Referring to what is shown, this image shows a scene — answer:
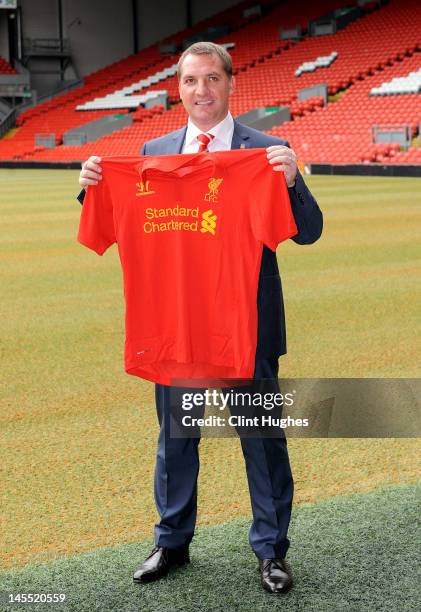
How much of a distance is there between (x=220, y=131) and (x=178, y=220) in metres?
0.31

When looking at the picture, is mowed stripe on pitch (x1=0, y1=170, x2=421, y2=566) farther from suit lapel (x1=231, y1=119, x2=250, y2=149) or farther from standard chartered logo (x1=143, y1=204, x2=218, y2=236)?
suit lapel (x1=231, y1=119, x2=250, y2=149)

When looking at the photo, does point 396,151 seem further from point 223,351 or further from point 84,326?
point 223,351

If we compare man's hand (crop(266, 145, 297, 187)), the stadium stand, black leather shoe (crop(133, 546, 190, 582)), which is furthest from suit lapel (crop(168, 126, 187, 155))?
the stadium stand

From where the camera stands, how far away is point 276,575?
8.39 feet

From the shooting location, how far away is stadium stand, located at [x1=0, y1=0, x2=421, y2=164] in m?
24.2

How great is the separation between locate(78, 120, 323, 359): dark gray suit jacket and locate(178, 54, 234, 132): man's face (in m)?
0.12

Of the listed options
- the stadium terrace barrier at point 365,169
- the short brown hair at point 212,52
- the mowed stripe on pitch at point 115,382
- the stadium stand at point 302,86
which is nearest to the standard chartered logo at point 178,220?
the short brown hair at point 212,52

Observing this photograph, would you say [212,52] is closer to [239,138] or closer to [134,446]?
Result: [239,138]

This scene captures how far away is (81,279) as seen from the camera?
809 centimetres

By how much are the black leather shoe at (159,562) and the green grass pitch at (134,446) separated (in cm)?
6

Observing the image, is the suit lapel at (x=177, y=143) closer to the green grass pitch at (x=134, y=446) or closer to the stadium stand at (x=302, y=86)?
the green grass pitch at (x=134, y=446)

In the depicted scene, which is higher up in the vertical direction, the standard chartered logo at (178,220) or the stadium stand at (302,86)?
the stadium stand at (302,86)

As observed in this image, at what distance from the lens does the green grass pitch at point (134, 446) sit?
276 cm

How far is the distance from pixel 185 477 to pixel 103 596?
43 cm
